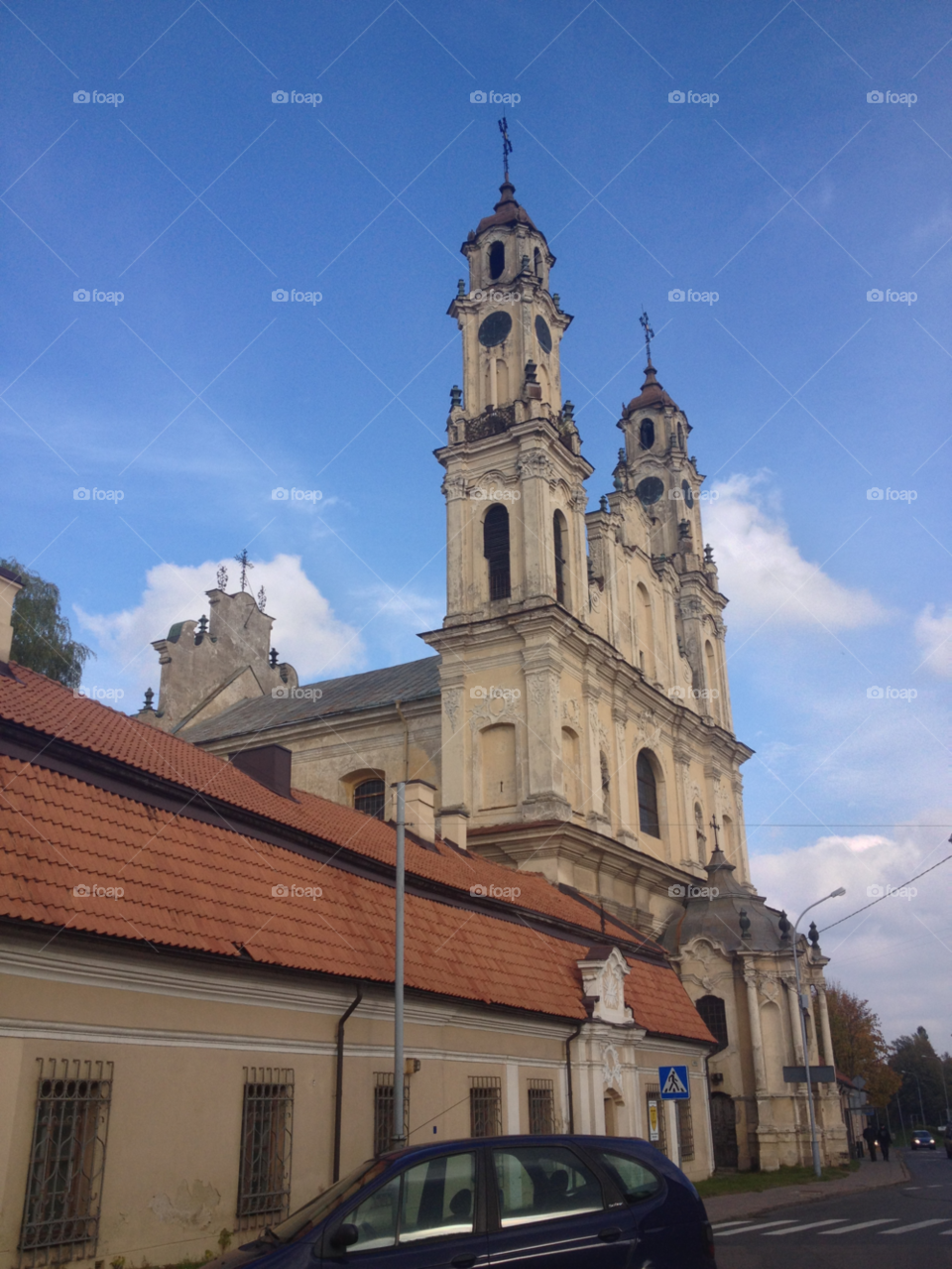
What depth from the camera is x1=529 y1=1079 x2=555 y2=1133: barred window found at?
18.1m

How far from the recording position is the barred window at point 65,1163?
9719 millimetres

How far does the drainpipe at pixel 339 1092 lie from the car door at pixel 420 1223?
6.88m

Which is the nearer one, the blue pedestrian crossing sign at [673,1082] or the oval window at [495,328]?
the blue pedestrian crossing sign at [673,1082]

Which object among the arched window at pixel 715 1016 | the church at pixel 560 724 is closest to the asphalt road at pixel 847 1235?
the church at pixel 560 724

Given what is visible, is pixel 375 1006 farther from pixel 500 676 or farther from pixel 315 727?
pixel 315 727

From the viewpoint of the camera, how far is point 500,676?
1399 inches

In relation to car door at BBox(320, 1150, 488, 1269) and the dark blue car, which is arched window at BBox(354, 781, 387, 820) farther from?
car door at BBox(320, 1150, 488, 1269)

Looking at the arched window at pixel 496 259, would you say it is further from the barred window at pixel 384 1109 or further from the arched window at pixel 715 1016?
the barred window at pixel 384 1109

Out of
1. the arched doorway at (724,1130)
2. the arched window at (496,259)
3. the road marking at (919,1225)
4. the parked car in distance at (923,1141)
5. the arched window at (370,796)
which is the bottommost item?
the parked car in distance at (923,1141)


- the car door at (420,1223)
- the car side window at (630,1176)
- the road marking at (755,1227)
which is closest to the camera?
the car door at (420,1223)

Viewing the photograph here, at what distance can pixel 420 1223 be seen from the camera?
6.97m

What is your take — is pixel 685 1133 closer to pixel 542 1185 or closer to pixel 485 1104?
pixel 485 1104

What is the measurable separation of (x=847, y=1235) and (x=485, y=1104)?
535cm

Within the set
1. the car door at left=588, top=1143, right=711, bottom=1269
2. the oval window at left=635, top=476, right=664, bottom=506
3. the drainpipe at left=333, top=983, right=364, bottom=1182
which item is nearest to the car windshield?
the car door at left=588, top=1143, right=711, bottom=1269
